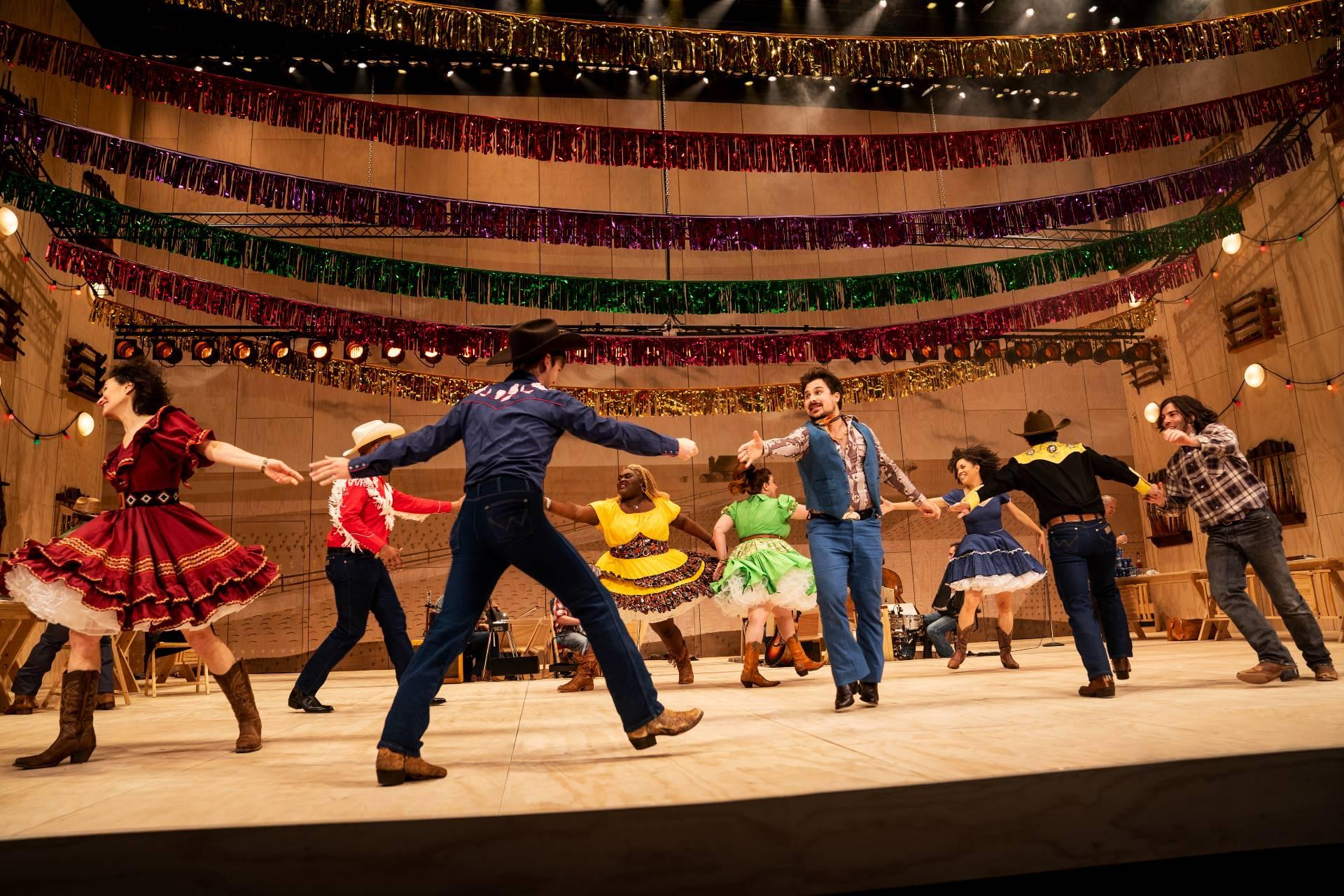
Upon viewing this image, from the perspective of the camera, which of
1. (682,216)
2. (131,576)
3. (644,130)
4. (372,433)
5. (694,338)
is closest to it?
(131,576)

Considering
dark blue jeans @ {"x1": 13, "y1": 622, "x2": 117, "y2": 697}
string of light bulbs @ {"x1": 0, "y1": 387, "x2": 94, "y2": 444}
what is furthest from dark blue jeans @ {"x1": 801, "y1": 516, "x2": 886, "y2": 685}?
string of light bulbs @ {"x1": 0, "y1": 387, "x2": 94, "y2": 444}

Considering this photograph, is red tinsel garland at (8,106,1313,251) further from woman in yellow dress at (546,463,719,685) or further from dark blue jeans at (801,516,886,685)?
dark blue jeans at (801,516,886,685)

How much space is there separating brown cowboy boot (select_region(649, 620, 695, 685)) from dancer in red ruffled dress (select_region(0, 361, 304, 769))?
112 inches

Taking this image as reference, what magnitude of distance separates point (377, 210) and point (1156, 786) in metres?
6.37

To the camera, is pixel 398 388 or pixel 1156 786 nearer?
pixel 1156 786

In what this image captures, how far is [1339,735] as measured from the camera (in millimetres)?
2359

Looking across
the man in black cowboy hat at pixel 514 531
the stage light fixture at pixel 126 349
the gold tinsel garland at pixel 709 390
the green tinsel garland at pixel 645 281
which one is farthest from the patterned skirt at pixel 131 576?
the stage light fixture at pixel 126 349

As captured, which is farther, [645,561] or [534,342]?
[645,561]

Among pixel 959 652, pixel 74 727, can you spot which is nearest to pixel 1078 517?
pixel 959 652

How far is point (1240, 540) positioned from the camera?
4.37 metres

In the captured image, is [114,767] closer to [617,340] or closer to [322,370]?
[617,340]

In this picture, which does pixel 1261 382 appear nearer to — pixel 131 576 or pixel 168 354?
pixel 131 576

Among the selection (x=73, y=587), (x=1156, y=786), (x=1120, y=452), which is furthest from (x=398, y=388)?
(x=1120, y=452)

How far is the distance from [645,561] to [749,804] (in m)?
3.83
